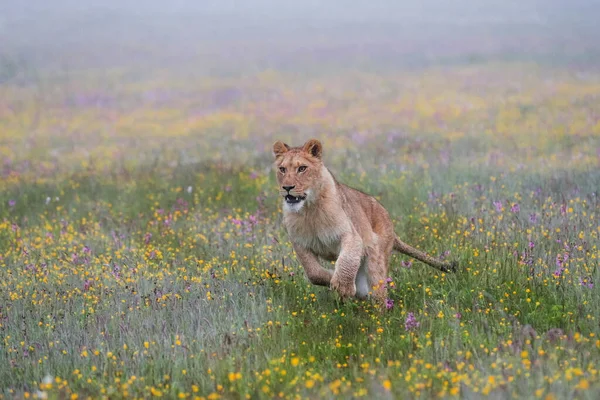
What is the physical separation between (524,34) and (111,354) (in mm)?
26375

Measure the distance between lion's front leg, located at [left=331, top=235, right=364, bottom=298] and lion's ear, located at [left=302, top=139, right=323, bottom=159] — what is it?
0.88 meters

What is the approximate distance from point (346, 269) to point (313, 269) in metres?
0.34

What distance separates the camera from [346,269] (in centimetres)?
672

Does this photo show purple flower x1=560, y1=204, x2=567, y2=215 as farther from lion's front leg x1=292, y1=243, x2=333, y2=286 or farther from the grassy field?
lion's front leg x1=292, y1=243, x2=333, y2=286

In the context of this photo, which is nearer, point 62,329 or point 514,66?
point 62,329

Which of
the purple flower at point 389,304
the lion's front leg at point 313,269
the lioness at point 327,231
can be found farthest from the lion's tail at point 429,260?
the lion's front leg at point 313,269

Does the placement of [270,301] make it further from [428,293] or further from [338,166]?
[338,166]

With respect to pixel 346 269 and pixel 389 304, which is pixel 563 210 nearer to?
pixel 389 304

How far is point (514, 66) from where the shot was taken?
80.2ft

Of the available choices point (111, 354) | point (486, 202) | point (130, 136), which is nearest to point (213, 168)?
point (486, 202)

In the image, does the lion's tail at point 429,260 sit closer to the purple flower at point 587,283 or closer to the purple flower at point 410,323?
the purple flower at point 587,283

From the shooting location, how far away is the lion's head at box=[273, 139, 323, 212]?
684 cm

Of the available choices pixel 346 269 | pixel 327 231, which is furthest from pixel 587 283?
pixel 327 231

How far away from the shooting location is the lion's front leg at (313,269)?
271 inches
